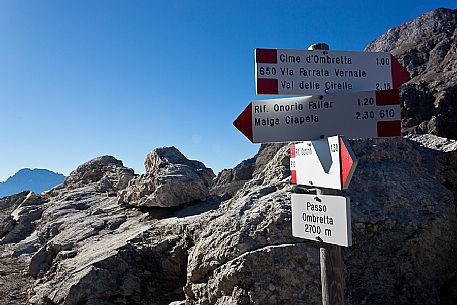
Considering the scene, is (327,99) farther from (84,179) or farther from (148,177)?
(84,179)

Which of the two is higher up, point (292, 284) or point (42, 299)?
point (292, 284)

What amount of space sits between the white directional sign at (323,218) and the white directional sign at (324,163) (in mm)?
139

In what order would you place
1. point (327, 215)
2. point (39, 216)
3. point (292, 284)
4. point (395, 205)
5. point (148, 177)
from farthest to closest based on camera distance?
point (39, 216), point (148, 177), point (395, 205), point (292, 284), point (327, 215)

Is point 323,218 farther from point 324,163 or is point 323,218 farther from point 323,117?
point 323,117

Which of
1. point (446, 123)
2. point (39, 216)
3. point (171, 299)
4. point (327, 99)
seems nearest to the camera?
point (327, 99)

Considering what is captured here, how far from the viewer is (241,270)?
4.93 metres

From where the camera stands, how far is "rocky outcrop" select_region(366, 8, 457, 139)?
193ft

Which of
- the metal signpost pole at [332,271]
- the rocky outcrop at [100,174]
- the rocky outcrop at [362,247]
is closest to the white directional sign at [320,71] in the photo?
the metal signpost pole at [332,271]

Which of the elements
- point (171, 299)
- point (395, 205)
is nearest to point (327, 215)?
point (395, 205)

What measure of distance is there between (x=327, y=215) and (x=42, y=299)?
688cm

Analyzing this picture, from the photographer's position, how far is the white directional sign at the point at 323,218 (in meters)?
2.94

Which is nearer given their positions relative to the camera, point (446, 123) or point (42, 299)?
point (42, 299)

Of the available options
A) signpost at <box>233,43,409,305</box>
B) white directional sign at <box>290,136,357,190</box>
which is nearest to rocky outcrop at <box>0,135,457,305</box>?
signpost at <box>233,43,409,305</box>

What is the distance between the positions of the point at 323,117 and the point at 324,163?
0.46 metres
